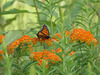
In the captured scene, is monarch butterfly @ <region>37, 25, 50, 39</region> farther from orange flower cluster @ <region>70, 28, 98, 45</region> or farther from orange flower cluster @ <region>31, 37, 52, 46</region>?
orange flower cluster @ <region>70, 28, 98, 45</region>

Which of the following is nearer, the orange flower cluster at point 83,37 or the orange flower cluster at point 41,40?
the orange flower cluster at point 83,37

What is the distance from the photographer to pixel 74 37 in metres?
1.60

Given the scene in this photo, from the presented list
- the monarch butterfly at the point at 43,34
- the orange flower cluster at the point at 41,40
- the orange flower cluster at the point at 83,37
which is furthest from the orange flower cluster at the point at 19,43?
the orange flower cluster at the point at 83,37

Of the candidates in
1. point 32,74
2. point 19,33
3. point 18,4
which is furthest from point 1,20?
point 32,74

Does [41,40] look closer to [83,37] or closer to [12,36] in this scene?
[12,36]

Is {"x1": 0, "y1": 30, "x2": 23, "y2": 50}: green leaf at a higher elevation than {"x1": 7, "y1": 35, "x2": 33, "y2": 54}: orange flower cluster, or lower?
higher

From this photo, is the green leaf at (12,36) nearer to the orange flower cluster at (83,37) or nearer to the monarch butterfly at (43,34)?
the monarch butterfly at (43,34)

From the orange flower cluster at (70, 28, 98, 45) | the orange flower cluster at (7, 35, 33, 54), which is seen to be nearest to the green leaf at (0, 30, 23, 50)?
the orange flower cluster at (7, 35, 33, 54)

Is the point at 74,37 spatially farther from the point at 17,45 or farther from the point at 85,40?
the point at 17,45

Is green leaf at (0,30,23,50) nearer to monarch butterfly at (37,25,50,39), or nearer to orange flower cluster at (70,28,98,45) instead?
monarch butterfly at (37,25,50,39)

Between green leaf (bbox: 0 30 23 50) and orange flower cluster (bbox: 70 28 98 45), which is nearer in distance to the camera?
orange flower cluster (bbox: 70 28 98 45)

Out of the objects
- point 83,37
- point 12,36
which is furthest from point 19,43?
point 83,37

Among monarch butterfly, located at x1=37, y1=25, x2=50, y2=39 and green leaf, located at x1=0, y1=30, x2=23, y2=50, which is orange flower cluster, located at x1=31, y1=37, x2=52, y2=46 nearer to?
monarch butterfly, located at x1=37, y1=25, x2=50, y2=39

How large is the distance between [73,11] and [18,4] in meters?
2.09
